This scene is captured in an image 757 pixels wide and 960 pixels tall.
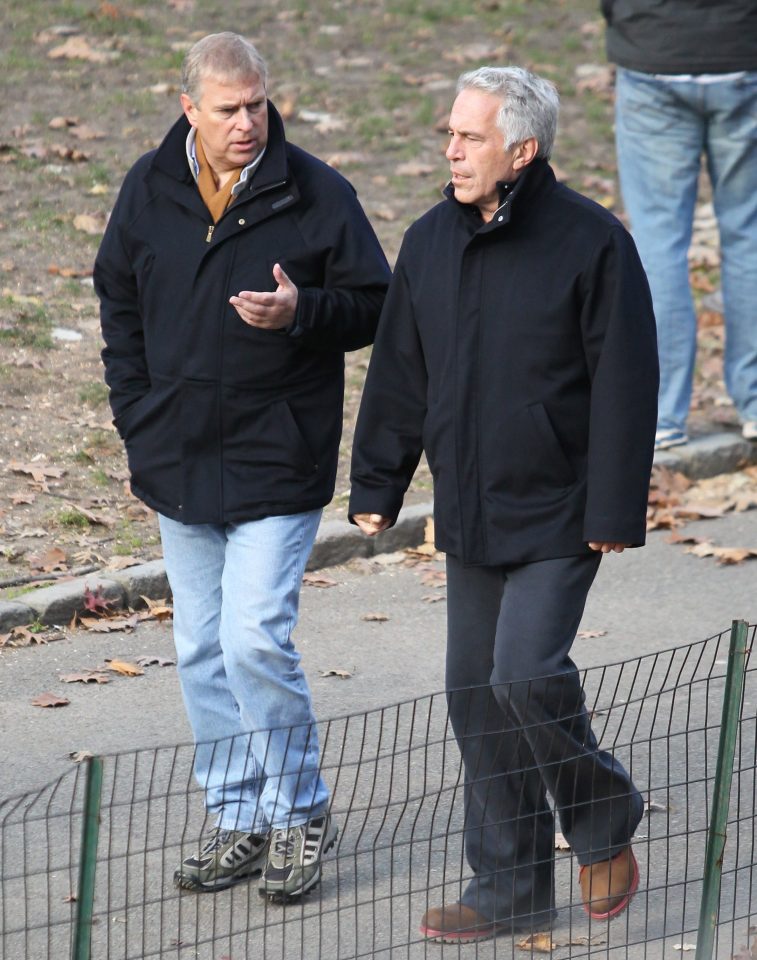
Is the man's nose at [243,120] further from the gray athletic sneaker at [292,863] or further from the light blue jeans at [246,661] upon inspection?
the gray athletic sneaker at [292,863]

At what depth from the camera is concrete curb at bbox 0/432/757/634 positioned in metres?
5.93

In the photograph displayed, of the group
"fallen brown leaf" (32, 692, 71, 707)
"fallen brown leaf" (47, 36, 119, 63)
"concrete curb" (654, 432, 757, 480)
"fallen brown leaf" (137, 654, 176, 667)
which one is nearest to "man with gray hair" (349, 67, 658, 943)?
"fallen brown leaf" (32, 692, 71, 707)

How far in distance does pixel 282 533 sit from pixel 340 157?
7.46 metres

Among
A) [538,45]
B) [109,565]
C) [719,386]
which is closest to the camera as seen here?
[109,565]

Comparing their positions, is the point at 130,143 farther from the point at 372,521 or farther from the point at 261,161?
the point at 372,521

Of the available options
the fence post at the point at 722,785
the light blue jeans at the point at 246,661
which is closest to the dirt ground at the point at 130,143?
the light blue jeans at the point at 246,661

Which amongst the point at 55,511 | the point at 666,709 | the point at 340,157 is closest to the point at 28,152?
the point at 340,157

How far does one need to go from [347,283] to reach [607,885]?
5.67 ft

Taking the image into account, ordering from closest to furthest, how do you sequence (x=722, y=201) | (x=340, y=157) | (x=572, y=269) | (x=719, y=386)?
1. (x=572, y=269)
2. (x=722, y=201)
3. (x=719, y=386)
4. (x=340, y=157)

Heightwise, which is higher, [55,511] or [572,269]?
[572,269]

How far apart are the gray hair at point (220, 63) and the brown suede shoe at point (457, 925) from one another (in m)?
2.19

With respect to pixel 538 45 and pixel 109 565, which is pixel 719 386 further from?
pixel 538 45

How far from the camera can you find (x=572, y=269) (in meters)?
3.71

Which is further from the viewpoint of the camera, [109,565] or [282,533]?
[109,565]
